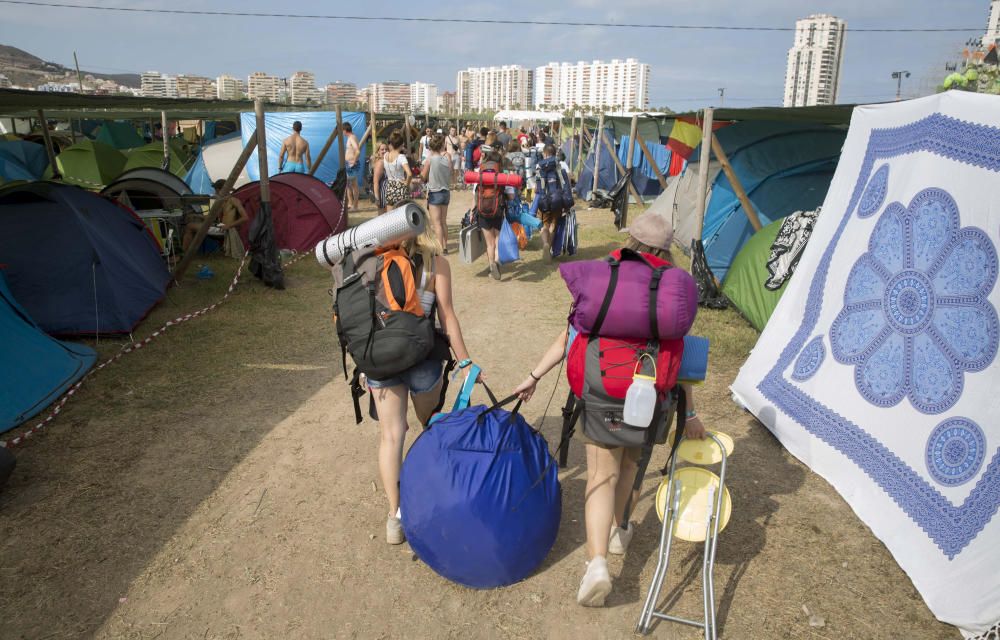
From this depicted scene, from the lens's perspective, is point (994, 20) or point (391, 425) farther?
point (994, 20)

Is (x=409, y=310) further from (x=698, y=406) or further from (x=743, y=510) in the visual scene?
(x=698, y=406)

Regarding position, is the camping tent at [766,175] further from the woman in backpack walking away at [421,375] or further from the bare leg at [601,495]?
the bare leg at [601,495]

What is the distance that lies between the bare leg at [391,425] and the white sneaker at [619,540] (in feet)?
3.77

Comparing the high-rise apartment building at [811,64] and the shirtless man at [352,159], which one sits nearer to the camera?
the shirtless man at [352,159]

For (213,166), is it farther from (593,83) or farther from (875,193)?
(593,83)

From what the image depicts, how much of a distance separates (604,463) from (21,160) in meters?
19.3

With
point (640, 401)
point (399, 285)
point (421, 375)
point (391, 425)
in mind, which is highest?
point (399, 285)

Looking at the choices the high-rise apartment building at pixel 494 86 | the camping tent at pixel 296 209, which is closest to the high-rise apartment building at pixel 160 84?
the high-rise apartment building at pixel 494 86

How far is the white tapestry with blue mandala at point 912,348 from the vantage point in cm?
294

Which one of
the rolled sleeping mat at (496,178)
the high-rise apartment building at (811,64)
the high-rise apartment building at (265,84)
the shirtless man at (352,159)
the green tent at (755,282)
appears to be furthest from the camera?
the high-rise apartment building at (265,84)

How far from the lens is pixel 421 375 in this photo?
120 inches

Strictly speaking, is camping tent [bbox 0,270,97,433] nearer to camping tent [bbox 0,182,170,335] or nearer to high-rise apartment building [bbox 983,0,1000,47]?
camping tent [bbox 0,182,170,335]

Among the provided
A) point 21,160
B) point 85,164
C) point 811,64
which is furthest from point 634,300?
point 811,64

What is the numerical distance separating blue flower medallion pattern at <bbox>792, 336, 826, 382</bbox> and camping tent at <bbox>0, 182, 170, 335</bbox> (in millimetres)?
6112
